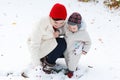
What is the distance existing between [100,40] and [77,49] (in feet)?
4.13

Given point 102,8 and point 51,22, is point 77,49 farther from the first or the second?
point 102,8

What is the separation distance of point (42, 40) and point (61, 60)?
0.61 metres

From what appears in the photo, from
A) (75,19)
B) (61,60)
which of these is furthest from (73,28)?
(61,60)

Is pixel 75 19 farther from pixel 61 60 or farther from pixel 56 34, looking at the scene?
pixel 61 60

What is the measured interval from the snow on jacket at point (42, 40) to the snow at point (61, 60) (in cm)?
31

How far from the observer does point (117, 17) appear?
6.08 m

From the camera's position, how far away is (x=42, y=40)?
395 cm

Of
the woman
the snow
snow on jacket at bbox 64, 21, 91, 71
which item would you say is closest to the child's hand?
the woman

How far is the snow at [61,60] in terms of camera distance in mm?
4211

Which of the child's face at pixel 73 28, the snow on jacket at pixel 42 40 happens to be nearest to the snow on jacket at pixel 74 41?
→ the child's face at pixel 73 28

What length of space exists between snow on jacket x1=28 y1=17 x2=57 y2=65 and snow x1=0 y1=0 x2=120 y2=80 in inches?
12.0

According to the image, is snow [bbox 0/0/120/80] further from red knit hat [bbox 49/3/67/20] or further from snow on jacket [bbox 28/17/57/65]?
red knit hat [bbox 49/3/67/20]

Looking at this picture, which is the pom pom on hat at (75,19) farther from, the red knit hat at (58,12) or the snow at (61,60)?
the snow at (61,60)

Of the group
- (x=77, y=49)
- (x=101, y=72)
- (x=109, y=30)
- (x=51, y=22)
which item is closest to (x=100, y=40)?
(x=109, y=30)
